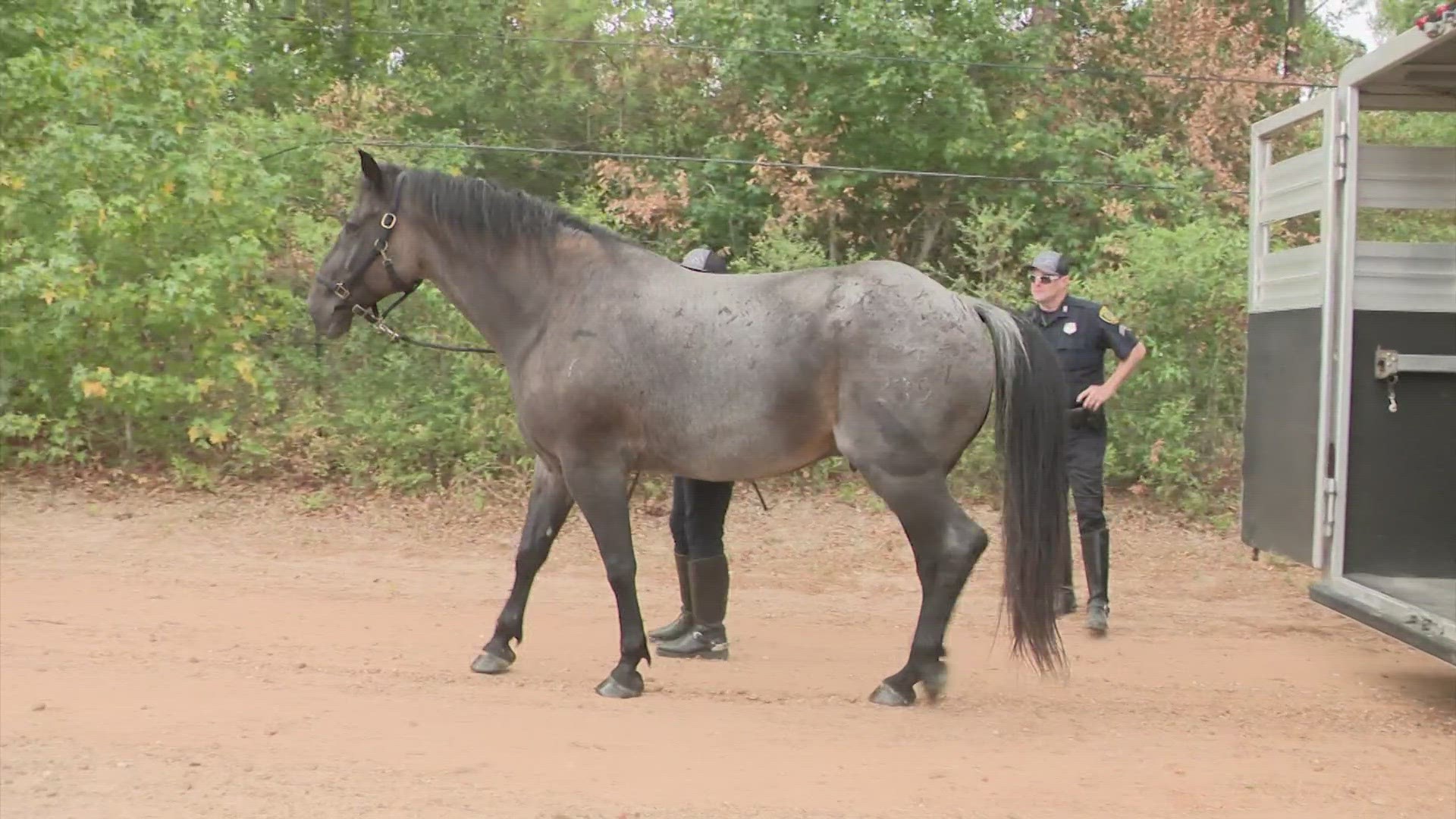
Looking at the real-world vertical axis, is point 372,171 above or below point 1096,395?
above

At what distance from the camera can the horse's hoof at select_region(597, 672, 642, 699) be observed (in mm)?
5340

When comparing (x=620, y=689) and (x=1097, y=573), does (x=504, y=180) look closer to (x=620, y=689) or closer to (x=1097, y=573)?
(x=1097, y=573)

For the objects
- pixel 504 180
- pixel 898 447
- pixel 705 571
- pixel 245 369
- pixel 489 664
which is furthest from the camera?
pixel 504 180

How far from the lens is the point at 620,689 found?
211 inches

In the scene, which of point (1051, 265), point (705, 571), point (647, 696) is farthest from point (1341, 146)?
point (647, 696)

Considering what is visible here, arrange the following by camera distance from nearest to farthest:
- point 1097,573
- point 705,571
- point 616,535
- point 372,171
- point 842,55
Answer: point 616,535, point 372,171, point 705,571, point 1097,573, point 842,55

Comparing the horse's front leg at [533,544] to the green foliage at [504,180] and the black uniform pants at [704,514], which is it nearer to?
the black uniform pants at [704,514]

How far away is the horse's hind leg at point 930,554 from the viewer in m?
5.25

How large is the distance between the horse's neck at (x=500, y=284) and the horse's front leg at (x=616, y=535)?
0.66 m

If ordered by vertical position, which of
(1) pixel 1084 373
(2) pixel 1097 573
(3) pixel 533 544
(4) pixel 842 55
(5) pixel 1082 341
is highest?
(4) pixel 842 55

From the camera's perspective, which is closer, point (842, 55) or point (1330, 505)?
point (1330, 505)

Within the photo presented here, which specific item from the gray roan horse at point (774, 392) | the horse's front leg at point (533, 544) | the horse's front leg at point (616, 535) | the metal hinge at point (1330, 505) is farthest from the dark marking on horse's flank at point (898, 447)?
the metal hinge at point (1330, 505)

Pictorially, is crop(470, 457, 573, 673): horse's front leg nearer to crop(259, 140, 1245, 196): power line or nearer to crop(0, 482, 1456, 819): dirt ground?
crop(0, 482, 1456, 819): dirt ground

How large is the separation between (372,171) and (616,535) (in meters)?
1.92
